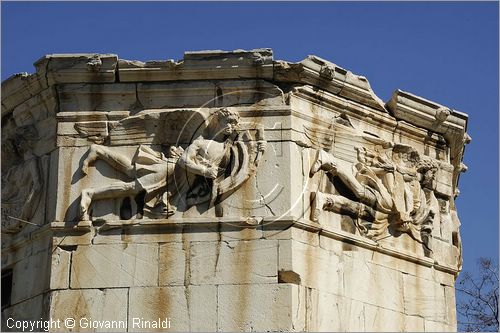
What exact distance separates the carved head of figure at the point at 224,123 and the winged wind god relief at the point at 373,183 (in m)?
0.85

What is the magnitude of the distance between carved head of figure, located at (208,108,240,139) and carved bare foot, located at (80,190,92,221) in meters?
1.58

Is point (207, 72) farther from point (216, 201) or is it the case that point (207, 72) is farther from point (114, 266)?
point (114, 266)

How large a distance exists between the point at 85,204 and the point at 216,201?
1.49 metres

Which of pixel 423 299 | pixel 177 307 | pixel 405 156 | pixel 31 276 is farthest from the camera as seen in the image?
pixel 405 156

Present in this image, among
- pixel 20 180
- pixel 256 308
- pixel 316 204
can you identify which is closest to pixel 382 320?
pixel 316 204

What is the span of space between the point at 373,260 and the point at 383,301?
1.61ft

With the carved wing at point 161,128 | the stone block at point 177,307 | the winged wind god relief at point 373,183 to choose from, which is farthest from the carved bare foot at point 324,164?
the stone block at point 177,307

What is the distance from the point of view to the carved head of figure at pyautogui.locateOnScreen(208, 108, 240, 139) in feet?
51.7

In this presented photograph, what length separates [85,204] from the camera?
51.0 ft

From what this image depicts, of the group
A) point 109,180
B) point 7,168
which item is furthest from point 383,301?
point 7,168

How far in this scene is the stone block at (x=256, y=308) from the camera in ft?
48.6

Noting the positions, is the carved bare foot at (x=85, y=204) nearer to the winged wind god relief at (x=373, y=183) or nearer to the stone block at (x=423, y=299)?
the winged wind god relief at (x=373, y=183)

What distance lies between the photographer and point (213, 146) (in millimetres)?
15695

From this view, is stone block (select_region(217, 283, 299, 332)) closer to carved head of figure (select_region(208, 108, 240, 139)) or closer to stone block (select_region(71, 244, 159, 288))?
stone block (select_region(71, 244, 159, 288))
